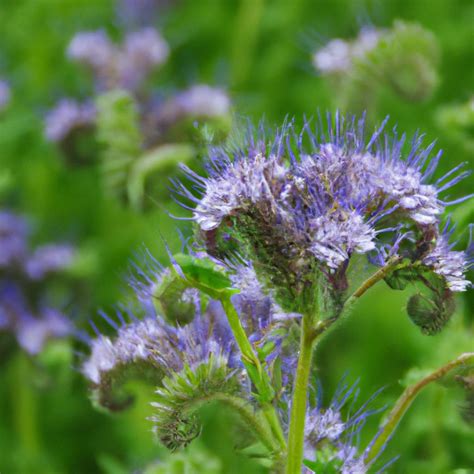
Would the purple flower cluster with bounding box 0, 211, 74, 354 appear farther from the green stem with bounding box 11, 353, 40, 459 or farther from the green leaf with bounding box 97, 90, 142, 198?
the green leaf with bounding box 97, 90, 142, 198

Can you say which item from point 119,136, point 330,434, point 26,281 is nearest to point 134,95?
point 119,136

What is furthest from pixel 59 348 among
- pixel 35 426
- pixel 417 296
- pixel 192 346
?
pixel 417 296

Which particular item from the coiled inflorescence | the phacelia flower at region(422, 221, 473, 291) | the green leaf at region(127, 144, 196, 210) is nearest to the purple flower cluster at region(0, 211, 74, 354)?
the green leaf at region(127, 144, 196, 210)

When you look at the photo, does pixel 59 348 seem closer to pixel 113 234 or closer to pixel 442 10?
pixel 113 234

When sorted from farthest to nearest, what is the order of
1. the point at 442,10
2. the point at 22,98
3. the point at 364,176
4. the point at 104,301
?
the point at 442,10
the point at 22,98
the point at 104,301
the point at 364,176

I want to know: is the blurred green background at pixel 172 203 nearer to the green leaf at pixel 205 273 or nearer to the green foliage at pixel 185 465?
the green foliage at pixel 185 465

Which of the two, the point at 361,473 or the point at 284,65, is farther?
the point at 284,65
